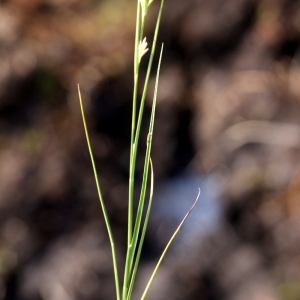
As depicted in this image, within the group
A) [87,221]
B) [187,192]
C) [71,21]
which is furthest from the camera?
[71,21]

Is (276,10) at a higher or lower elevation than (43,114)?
higher

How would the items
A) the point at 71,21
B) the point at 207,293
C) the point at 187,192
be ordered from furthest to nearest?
the point at 71,21, the point at 187,192, the point at 207,293

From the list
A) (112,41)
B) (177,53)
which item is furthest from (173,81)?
(112,41)

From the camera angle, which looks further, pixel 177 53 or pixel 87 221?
pixel 177 53

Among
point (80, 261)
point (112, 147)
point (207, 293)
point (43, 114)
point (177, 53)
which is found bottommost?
point (207, 293)

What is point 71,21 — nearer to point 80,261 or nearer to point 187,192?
point 187,192

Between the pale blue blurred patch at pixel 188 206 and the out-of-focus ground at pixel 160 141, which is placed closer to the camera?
the out-of-focus ground at pixel 160 141

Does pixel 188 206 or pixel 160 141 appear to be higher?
pixel 160 141

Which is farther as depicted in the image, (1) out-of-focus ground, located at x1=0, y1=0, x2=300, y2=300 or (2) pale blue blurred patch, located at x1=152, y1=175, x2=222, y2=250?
(2) pale blue blurred patch, located at x1=152, y1=175, x2=222, y2=250
